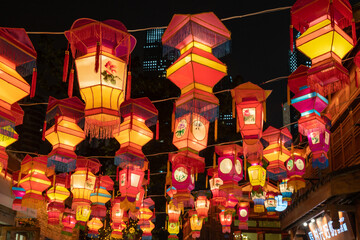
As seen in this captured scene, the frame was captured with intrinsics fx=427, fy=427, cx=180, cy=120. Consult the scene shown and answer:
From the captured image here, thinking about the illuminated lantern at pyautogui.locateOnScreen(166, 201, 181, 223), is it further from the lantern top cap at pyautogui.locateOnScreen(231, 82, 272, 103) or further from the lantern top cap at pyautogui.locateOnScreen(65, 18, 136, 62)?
the lantern top cap at pyautogui.locateOnScreen(65, 18, 136, 62)

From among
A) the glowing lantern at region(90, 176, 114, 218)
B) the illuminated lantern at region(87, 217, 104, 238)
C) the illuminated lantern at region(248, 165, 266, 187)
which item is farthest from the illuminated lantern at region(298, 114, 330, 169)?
the illuminated lantern at region(87, 217, 104, 238)

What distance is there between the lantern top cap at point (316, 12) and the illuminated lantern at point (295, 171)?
19.0ft

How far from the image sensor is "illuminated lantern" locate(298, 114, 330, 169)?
9000mm

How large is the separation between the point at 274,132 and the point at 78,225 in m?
9.73

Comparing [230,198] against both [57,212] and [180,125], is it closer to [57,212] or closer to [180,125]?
[57,212]

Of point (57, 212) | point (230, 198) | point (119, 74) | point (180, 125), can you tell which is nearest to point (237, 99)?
point (180, 125)

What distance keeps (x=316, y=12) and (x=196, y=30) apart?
2.01 meters

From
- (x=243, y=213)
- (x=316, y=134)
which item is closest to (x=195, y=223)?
(x=243, y=213)

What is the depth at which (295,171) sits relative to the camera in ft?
39.9

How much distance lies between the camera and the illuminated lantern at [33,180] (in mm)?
11806

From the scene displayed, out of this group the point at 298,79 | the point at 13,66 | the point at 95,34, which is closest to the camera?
the point at 13,66

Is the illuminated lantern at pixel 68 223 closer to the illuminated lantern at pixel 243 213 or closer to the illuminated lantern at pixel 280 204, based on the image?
the illuminated lantern at pixel 243 213

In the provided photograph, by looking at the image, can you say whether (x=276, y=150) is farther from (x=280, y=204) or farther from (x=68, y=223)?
(x=68, y=223)

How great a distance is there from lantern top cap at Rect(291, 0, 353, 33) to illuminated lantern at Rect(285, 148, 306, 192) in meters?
5.78
